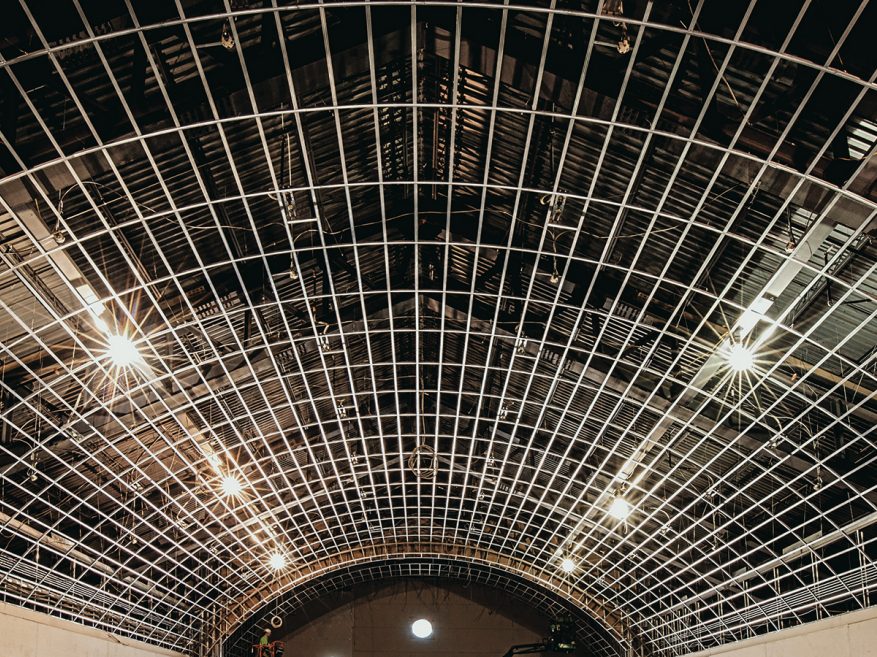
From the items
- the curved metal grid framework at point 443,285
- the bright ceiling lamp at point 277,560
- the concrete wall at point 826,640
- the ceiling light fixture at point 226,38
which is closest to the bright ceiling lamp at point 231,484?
the curved metal grid framework at point 443,285

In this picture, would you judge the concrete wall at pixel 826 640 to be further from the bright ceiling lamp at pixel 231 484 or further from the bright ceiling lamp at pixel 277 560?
the bright ceiling lamp at pixel 277 560

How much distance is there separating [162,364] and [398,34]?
51.2 ft

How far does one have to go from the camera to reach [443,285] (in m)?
27.0

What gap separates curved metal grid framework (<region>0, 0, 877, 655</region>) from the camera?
61.6 ft

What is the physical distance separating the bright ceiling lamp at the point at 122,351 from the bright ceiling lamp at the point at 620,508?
2242 cm

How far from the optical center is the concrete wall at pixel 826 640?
94.9 ft

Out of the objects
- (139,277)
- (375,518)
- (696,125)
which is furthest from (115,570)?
Answer: (696,125)

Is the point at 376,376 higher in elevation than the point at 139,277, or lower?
higher

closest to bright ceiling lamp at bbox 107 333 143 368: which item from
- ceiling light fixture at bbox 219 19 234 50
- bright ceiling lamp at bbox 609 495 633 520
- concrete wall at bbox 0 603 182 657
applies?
concrete wall at bbox 0 603 182 657

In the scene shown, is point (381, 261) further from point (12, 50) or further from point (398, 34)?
point (12, 50)

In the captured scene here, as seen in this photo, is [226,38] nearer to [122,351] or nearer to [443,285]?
[443,285]

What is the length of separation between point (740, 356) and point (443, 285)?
32.9ft

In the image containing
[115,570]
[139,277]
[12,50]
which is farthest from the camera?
[115,570]

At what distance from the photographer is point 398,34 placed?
19.3 metres
